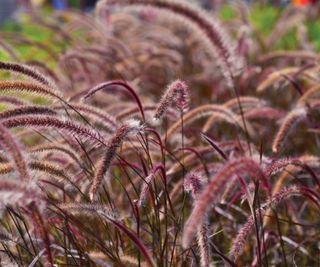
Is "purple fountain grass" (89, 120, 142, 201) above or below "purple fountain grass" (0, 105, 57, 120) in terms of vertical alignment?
below

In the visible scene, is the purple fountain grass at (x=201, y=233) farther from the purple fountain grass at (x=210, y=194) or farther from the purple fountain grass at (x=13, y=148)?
the purple fountain grass at (x=13, y=148)

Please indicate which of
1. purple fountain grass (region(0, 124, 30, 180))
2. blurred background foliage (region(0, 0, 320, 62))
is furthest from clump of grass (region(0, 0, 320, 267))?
blurred background foliage (region(0, 0, 320, 62))

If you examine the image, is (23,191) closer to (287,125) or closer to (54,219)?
(54,219)

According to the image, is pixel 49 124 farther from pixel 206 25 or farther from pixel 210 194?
pixel 206 25

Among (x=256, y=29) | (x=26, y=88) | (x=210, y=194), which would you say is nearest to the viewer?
(x=210, y=194)

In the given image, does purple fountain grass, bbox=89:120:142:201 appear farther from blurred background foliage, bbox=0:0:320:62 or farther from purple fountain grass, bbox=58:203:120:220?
blurred background foliage, bbox=0:0:320:62

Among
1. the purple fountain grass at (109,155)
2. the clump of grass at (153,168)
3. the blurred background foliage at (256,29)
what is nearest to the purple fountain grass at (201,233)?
the clump of grass at (153,168)

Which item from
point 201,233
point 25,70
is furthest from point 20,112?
point 201,233

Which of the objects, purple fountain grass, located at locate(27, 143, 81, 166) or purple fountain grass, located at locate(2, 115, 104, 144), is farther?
purple fountain grass, located at locate(27, 143, 81, 166)

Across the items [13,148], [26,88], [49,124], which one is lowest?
[13,148]

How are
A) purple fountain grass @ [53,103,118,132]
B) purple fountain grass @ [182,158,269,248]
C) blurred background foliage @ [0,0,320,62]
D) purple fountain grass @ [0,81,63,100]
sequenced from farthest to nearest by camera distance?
1. blurred background foliage @ [0,0,320,62]
2. purple fountain grass @ [53,103,118,132]
3. purple fountain grass @ [0,81,63,100]
4. purple fountain grass @ [182,158,269,248]

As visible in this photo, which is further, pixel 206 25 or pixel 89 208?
pixel 206 25

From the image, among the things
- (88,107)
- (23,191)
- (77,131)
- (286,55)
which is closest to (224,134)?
(286,55)

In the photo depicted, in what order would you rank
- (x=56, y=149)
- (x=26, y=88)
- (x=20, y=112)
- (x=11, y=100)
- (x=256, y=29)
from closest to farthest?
(x=20, y=112) < (x=26, y=88) < (x=56, y=149) < (x=11, y=100) < (x=256, y=29)
